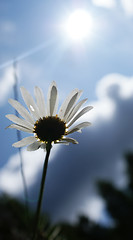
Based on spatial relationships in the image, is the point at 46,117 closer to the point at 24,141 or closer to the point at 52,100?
the point at 52,100

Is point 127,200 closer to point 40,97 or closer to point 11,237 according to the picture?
point 11,237

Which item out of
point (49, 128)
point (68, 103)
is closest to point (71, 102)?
point (68, 103)

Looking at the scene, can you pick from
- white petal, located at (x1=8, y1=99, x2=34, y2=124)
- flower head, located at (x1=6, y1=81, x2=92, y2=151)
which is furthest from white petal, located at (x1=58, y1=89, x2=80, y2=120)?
white petal, located at (x1=8, y1=99, x2=34, y2=124)

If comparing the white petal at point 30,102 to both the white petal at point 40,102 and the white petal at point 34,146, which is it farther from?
the white petal at point 34,146

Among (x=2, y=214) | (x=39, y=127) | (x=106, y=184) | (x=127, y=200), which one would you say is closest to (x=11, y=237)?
(x=2, y=214)

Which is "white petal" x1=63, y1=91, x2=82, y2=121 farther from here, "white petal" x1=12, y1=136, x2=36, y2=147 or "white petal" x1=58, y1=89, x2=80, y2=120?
"white petal" x1=12, y1=136, x2=36, y2=147

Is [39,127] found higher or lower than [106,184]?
higher

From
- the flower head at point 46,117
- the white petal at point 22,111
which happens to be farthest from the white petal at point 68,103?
the white petal at point 22,111
